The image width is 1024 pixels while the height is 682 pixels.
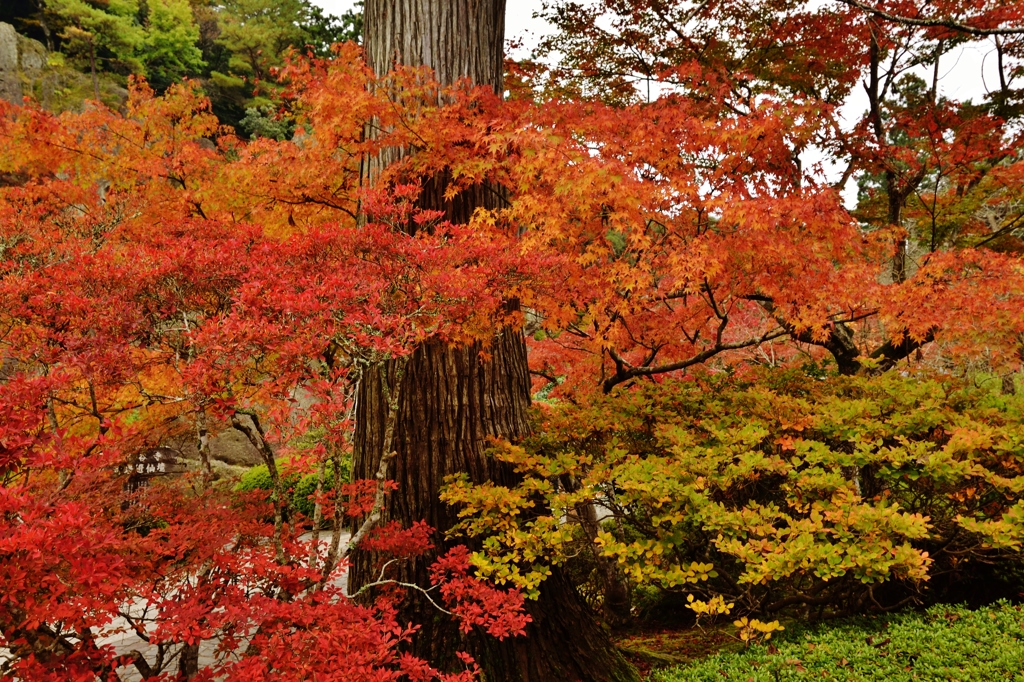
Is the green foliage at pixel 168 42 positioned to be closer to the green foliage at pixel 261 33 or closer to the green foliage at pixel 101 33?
the green foliage at pixel 101 33

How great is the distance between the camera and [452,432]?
437cm

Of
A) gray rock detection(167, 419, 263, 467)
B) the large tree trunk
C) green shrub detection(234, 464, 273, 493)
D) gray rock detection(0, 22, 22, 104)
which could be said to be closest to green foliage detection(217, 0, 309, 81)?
gray rock detection(0, 22, 22, 104)

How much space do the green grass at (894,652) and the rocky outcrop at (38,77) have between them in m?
22.7

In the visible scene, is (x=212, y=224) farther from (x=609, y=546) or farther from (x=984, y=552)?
(x=984, y=552)

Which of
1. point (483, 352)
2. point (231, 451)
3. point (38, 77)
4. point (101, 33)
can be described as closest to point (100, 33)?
point (101, 33)

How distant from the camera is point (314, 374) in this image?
320 cm

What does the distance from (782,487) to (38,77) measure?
2556 cm

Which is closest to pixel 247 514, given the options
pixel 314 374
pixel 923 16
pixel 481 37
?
pixel 314 374

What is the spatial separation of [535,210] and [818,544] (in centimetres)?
264

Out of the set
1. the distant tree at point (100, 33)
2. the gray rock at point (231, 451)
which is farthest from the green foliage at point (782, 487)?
the distant tree at point (100, 33)

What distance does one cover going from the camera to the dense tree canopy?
280 cm

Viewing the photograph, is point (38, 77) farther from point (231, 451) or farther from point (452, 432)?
point (452, 432)

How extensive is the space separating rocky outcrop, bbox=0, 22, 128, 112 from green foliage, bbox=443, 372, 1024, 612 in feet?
69.8

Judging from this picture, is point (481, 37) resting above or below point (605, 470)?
above
